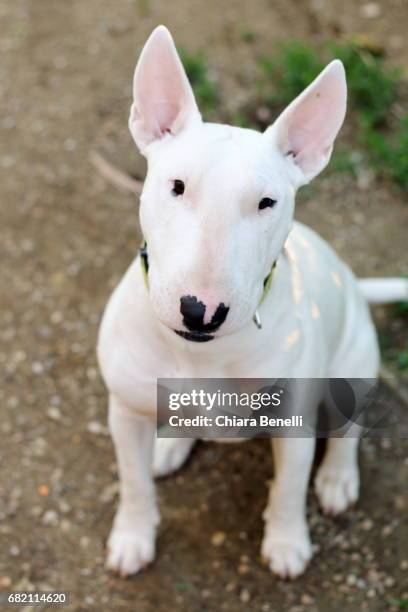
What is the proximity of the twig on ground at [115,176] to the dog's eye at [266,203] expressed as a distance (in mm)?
2402

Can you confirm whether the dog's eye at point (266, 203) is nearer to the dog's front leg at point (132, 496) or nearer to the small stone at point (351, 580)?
the dog's front leg at point (132, 496)

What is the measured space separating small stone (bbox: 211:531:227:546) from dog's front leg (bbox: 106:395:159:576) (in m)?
0.23

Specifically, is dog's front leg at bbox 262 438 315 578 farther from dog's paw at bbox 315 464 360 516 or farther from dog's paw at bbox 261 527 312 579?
dog's paw at bbox 315 464 360 516

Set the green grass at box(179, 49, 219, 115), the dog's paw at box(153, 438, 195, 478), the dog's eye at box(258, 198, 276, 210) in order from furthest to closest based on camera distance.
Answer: the green grass at box(179, 49, 219, 115) → the dog's paw at box(153, 438, 195, 478) → the dog's eye at box(258, 198, 276, 210)

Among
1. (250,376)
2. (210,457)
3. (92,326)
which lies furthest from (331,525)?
(92,326)

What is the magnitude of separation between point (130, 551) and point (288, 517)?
22.9 inches

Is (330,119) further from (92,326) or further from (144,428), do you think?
(92,326)

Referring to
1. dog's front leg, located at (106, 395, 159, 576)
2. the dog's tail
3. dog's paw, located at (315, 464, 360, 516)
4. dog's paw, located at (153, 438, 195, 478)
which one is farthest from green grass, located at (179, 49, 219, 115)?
dog's front leg, located at (106, 395, 159, 576)

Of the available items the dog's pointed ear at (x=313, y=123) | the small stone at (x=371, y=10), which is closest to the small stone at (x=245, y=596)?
the dog's pointed ear at (x=313, y=123)

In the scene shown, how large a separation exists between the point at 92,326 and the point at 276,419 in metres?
1.47

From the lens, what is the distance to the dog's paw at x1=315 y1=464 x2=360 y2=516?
345 cm

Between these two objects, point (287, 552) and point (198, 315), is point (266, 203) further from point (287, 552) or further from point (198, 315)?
point (287, 552)

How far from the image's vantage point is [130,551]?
3.27m

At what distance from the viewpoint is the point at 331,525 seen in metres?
3.47
